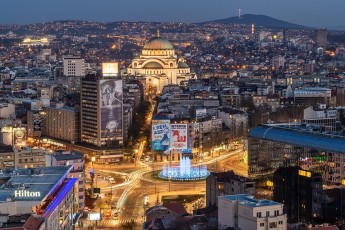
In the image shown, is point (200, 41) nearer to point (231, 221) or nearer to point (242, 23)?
point (242, 23)

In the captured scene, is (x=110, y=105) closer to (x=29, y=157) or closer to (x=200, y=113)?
(x=200, y=113)

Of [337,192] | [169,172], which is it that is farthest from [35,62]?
[337,192]

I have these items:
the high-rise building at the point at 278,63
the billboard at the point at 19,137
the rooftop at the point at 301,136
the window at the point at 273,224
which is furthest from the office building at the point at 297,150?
the high-rise building at the point at 278,63

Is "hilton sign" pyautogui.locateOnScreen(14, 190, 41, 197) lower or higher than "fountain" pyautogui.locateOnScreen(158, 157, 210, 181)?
higher

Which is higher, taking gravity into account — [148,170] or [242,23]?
[242,23]

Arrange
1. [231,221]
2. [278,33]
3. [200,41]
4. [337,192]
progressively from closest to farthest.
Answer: [231,221], [337,192], [200,41], [278,33]

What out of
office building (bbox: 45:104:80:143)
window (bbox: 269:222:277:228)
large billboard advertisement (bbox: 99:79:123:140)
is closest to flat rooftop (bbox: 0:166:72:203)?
window (bbox: 269:222:277:228)

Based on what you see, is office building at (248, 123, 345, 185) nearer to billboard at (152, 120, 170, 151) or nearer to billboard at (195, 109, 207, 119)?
billboard at (152, 120, 170, 151)
